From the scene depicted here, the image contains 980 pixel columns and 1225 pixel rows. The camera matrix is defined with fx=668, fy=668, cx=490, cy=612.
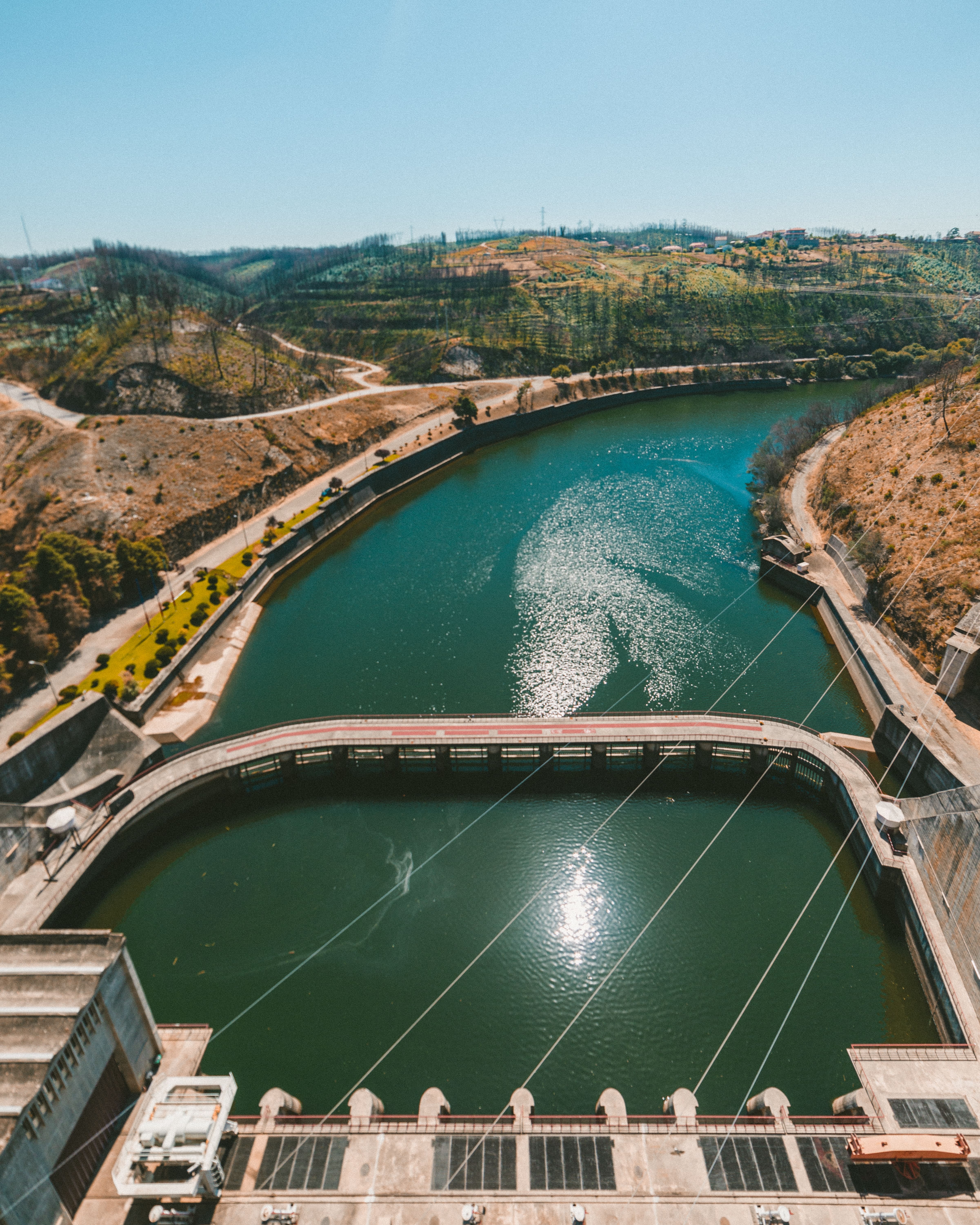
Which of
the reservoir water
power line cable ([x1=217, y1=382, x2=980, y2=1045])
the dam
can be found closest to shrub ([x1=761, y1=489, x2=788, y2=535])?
the reservoir water

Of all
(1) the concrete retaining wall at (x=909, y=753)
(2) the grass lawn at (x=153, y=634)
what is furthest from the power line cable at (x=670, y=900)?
(2) the grass lawn at (x=153, y=634)

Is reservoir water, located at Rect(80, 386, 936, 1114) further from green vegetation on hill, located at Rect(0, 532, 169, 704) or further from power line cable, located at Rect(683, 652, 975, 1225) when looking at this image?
green vegetation on hill, located at Rect(0, 532, 169, 704)

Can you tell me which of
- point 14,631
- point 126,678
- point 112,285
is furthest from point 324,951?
point 112,285

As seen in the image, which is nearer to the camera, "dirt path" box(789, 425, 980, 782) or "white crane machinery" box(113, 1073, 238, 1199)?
"white crane machinery" box(113, 1073, 238, 1199)

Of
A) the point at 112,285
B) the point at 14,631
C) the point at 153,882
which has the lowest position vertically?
the point at 153,882

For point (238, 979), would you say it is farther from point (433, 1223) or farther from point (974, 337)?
point (974, 337)

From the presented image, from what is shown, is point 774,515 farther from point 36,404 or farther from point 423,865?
point 36,404
